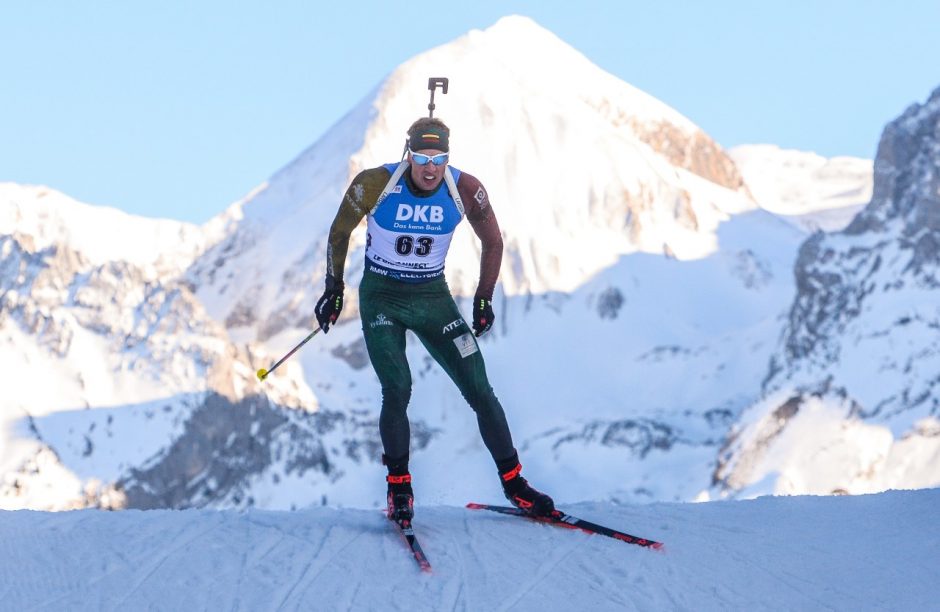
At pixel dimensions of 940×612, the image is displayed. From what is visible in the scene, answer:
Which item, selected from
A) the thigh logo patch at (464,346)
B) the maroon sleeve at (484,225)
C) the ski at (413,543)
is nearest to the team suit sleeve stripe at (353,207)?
the maroon sleeve at (484,225)

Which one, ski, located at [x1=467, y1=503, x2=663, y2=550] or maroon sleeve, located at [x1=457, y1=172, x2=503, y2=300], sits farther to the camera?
maroon sleeve, located at [x1=457, y1=172, x2=503, y2=300]

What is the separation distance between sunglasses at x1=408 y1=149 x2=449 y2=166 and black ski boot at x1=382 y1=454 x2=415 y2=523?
2.66 m

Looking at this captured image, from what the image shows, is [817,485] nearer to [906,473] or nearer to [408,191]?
[906,473]

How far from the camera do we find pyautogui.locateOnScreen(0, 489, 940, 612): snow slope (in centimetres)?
1254

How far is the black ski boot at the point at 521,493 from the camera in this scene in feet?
48.1

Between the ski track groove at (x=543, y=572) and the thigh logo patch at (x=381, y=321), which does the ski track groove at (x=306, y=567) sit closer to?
the ski track groove at (x=543, y=572)

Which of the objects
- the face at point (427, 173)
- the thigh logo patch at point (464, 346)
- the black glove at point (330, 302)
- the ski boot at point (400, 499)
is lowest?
the ski boot at point (400, 499)

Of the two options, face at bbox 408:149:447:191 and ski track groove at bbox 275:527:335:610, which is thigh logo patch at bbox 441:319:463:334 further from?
ski track groove at bbox 275:527:335:610

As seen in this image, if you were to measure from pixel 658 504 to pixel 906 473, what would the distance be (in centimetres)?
15234

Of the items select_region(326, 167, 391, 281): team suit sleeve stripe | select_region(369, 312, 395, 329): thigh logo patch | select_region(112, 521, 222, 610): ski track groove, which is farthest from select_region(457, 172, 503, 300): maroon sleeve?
select_region(112, 521, 222, 610): ski track groove

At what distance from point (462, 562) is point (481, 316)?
254 centimetres

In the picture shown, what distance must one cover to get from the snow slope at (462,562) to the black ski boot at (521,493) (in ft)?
0.59

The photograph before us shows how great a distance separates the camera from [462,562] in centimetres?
1341

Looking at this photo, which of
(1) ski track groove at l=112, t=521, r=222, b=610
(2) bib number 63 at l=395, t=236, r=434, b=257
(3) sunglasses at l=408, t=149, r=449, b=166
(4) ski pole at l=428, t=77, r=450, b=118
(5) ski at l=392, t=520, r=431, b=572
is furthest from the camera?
(4) ski pole at l=428, t=77, r=450, b=118
